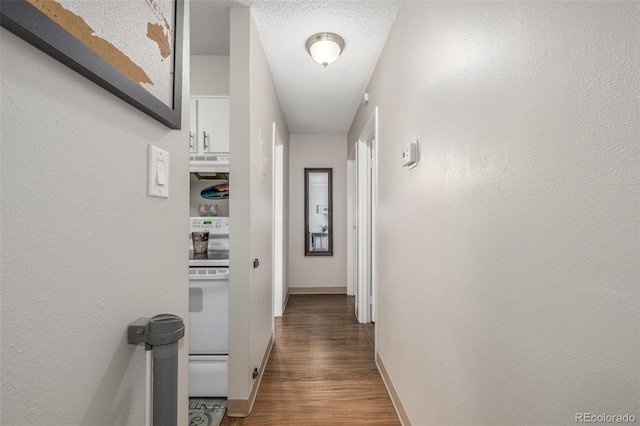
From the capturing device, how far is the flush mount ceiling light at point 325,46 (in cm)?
222

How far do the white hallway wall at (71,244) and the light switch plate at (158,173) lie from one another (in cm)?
2

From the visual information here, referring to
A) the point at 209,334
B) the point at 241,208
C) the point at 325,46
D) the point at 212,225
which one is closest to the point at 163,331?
the point at 241,208

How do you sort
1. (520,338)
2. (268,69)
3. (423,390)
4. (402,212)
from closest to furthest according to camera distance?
(520,338)
(423,390)
(402,212)
(268,69)

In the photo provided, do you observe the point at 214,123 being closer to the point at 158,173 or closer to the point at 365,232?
the point at 158,173

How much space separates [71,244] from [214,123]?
6.74 ft

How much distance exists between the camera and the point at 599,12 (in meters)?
0.60

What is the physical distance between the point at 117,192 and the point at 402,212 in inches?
61.1

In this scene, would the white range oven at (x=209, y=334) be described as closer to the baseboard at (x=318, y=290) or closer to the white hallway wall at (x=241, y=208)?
the white hallway wall at (x=241, y=208)

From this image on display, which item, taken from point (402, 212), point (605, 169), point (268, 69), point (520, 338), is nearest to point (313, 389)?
point (402, 212)

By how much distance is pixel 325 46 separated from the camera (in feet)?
7.36

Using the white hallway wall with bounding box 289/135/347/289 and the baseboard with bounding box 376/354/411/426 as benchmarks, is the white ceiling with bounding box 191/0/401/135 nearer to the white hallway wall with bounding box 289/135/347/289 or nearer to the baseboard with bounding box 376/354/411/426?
the white hallway wall with bounding box 289/135/347/289

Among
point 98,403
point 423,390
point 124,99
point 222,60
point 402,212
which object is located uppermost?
point 222,60

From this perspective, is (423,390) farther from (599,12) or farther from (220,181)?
(220,181)

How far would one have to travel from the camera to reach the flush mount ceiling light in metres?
2.22
